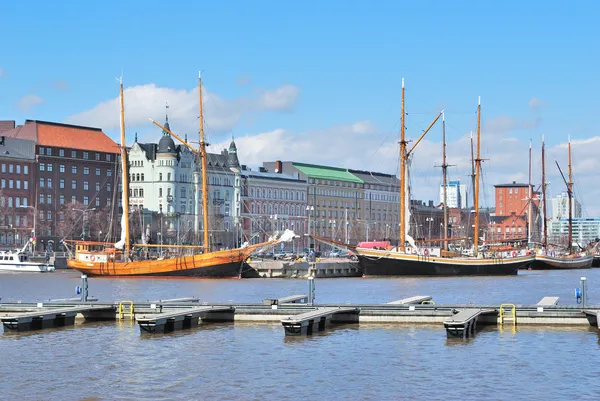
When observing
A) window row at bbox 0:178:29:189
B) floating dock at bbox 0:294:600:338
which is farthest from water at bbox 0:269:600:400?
window row at bbox 0:178:29:189

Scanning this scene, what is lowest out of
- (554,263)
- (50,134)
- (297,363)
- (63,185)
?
(297,363)

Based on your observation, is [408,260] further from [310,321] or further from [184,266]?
[310,321]

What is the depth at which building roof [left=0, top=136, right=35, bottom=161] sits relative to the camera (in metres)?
184

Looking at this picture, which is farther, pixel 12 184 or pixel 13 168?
pixel 12 184

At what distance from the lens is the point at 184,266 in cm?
11831

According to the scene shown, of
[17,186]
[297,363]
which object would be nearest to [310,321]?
[297,363]

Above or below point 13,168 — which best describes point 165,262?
below

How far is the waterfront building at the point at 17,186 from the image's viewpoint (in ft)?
595

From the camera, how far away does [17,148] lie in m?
187

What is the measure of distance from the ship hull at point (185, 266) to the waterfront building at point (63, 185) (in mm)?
61218

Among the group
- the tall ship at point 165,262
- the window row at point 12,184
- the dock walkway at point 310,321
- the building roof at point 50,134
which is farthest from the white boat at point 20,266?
the dock walkway at point 310,321

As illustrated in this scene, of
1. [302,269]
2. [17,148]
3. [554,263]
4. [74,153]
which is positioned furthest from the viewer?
[74,153]

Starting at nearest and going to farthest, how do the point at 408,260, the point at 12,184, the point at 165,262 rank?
1. the point at 165,262
2. the point at 408,260
3. the point at 12,184

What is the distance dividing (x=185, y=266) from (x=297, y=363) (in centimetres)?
7690
